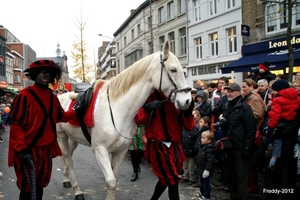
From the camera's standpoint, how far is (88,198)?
190 inches

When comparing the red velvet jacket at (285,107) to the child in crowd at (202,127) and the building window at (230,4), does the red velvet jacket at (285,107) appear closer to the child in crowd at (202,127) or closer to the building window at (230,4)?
the child in crowd at (202,127)

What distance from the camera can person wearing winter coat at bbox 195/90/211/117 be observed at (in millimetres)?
6375

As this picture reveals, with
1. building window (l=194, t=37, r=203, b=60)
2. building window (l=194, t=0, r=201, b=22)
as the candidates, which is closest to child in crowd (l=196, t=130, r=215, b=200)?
building window (l=194, t=37, r=203, b=60)

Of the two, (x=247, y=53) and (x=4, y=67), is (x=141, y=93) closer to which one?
(x=247, y=53)

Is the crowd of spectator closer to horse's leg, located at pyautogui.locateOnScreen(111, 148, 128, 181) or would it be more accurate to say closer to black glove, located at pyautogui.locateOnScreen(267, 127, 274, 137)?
black glove, located at pyautogui.locateOnScreen(267, 127, 274, 137)

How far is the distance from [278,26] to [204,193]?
12.6 meters

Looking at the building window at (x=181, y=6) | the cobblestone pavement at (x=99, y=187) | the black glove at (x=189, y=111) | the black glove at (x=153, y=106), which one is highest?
the building window at (x=181, y=6)

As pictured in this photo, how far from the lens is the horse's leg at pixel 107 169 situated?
3605mm

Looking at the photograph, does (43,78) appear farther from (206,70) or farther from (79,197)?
(206,70)

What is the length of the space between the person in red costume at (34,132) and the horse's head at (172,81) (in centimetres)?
135

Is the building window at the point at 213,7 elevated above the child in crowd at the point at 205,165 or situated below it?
above

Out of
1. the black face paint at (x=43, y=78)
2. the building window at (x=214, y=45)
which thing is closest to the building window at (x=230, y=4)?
the building window at (x=214, y=45)

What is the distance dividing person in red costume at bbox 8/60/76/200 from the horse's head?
1347mm

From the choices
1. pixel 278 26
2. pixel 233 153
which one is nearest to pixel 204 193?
pixel 233 153
